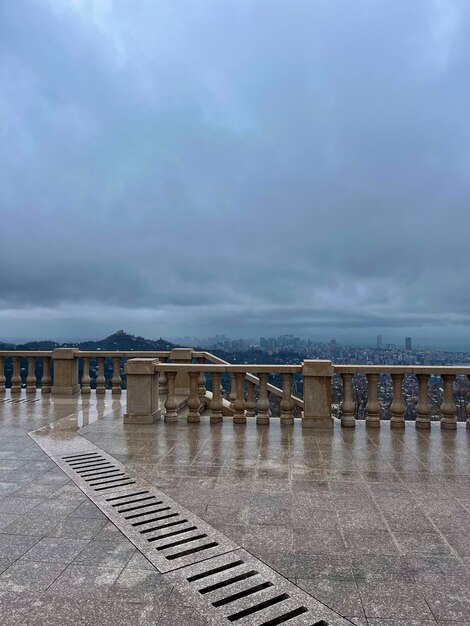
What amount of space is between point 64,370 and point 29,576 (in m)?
9.92

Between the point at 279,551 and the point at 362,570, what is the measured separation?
662 mm

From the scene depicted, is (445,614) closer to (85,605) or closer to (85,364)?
(85,605)

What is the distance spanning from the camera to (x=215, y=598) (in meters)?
2.98

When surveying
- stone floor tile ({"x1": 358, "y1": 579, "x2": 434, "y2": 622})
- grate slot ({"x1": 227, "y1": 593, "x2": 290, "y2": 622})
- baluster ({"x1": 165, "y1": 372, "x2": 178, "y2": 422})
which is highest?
baluster ({"x1": 165, "y1": 372, "x2": 178, "y2": 422})

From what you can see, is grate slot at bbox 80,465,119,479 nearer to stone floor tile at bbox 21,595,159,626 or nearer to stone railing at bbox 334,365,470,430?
stone floor tile at bbox 21,595,159,626

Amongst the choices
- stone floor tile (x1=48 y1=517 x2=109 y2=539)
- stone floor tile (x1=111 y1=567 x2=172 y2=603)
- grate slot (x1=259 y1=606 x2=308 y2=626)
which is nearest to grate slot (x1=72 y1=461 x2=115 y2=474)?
stone floor tile (x1=48 y1=517 x2=109 y2=539)

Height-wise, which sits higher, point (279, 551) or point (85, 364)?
point (85, 364)

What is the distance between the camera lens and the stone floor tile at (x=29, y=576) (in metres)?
3.07

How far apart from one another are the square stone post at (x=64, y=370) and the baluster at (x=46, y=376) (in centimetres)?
27

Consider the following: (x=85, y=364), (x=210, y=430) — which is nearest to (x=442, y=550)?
(x=210, y=430)

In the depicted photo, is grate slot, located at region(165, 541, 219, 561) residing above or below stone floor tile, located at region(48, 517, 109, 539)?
below

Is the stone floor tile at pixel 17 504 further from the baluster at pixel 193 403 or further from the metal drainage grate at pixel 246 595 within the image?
the baluster at pixel 193 403

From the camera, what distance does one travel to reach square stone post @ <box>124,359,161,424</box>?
862cm

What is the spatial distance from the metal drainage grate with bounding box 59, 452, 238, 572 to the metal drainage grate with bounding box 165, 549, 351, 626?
201 mm
